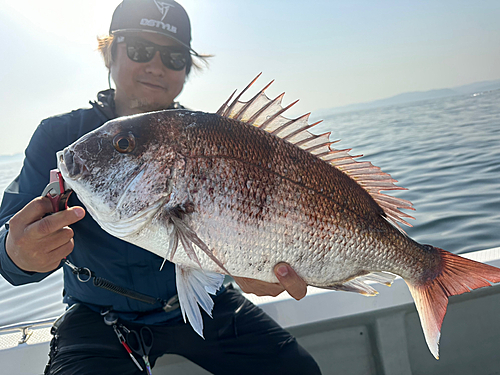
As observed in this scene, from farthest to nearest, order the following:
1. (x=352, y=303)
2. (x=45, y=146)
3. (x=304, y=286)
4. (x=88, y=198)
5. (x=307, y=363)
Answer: (x=352, y=303)
(x=45, y=146)
(x=307, y=363)
(x=304, y=286)
(x=88, y=198)

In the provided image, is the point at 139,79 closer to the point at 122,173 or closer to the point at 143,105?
the point at 143,105

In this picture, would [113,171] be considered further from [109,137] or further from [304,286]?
[304,286]

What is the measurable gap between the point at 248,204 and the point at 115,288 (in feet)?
3.50

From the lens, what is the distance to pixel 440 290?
145 cm

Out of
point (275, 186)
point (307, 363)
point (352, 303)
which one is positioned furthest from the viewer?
point (352, 303)

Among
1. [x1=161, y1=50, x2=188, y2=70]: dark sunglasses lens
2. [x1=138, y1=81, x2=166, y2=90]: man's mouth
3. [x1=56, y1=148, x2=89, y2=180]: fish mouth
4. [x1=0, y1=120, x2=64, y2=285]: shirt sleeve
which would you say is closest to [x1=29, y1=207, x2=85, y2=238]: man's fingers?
[x1=56, y1=148, x2=89, y2=180]: fish mouth

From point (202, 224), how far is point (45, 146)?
1.49 meters

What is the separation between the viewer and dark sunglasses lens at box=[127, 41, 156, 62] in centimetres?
233

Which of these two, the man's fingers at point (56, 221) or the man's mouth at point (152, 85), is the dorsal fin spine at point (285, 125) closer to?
the man's fingers at point (56, 221)

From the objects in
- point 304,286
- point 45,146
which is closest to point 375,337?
point 304,286

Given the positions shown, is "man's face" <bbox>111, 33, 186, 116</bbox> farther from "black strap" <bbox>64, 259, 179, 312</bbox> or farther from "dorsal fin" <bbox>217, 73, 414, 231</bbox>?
"dorsal fin" <bbox>217, 73, 414, 231</bbox>

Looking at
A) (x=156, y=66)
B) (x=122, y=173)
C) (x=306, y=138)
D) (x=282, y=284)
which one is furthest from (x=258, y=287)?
(x=156, y=66)

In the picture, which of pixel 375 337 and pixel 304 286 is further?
pixel 375 337

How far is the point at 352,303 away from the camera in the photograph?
2246 mm
